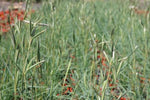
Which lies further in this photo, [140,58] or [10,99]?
[140,58]

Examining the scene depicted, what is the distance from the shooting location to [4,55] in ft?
6.62

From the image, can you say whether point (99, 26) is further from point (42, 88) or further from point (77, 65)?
point (42, 88)

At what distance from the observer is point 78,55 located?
2307 millimetres

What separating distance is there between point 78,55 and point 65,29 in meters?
0.65

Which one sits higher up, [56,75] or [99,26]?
[99,26]

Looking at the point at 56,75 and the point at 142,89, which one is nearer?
the point at 142,89

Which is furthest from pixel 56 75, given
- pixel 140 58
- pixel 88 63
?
pixel 140 58

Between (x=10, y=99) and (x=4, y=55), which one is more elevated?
(x=4, y=55)

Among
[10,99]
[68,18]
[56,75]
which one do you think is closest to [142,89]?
[56,75]

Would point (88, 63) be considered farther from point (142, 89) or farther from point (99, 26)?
point (99, 26)

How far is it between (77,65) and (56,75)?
0.19 metres

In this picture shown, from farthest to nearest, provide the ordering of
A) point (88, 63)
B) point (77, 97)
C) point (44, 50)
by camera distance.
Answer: point (44, 50), point (88, 63), point (77, 97)

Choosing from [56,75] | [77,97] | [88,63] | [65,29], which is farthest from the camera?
[65,29]

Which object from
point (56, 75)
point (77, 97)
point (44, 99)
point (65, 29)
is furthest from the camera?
Result: point (65, 29)
